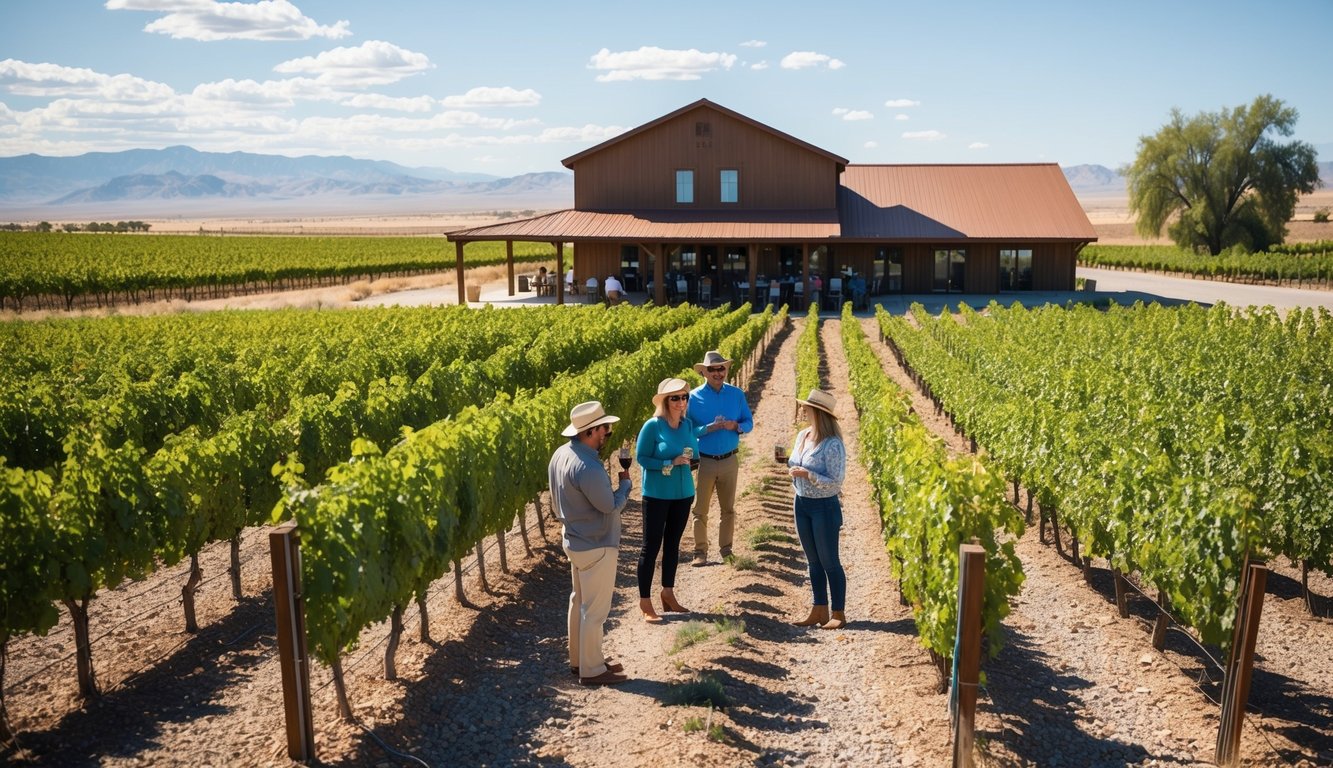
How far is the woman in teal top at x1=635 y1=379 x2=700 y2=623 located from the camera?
705 centimetres

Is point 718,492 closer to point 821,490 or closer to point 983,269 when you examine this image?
point 821,490

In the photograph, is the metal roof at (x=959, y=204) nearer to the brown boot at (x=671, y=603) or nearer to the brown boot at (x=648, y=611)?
the brown boot at (x=671, y=603)

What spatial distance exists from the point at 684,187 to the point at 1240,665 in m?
32.0

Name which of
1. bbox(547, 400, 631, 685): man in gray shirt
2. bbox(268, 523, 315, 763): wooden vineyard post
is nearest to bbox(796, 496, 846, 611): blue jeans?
bbox(547, 400, 631, 685): man in gray shirt

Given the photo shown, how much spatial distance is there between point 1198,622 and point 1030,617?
1626mm

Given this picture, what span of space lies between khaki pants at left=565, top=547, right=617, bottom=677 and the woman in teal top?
955 mm

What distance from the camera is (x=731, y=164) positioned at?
36.0 metres

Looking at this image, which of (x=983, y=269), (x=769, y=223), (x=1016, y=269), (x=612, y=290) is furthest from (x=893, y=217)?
(x=612, y=290)

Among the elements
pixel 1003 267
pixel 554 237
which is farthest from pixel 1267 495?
pixel 1003 267

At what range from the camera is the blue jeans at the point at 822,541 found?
6.97m

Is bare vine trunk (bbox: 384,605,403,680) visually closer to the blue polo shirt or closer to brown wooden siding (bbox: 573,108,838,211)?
the blue polo shirt

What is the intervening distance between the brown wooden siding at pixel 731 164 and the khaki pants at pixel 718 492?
28.3 m

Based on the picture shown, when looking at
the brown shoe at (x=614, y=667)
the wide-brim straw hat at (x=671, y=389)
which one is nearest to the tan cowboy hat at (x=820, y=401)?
the wide-brim straw hat at (x=671, y=389)

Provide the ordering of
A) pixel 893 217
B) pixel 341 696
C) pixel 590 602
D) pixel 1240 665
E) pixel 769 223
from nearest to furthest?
1. pixel 1240 665
2. pixel 341 696
3. pixel 590 602
4. pixel 769 223
5. pixel 893 217
